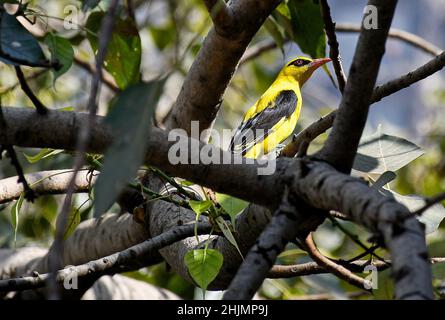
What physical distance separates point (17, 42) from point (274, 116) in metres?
2.76

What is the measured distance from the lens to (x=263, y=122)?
4121 millimetres

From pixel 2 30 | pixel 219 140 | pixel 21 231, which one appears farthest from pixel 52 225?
pixel 2 30

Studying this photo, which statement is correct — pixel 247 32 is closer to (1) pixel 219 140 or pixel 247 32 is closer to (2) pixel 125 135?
(1) pixel 219 140

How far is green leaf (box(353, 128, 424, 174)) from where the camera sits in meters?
2.08

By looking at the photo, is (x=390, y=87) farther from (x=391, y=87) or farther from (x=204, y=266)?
(x=204, y=266)

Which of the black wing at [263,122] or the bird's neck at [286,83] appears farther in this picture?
the bird's neck at [286,83]

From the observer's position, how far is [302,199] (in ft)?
4.28

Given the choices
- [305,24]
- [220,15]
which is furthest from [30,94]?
[305,24]

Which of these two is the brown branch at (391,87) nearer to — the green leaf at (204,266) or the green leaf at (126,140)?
the green leaf at (204,266)

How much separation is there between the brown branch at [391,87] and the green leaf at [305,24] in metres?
0.44

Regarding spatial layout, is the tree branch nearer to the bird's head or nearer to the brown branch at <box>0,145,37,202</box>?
the brown branch at <box>0,145,37,202</box>

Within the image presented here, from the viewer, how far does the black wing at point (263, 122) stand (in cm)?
383

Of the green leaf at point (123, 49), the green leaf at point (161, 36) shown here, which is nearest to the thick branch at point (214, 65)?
the green leaf at point (123, 49)
